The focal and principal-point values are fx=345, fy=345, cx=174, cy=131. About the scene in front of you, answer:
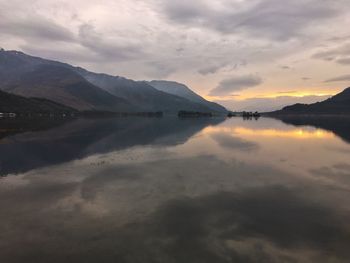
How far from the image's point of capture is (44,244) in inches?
723

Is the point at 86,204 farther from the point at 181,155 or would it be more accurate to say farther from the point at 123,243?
the point at 181,155

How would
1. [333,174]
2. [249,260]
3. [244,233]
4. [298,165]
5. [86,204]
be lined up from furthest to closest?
[298,165], [333,174], [86,204], [244,233], [249,260]

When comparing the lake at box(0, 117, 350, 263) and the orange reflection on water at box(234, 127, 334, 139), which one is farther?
the orange reflection on water at box(234, 127, 334, 139)

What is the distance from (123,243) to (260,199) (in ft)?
44.3

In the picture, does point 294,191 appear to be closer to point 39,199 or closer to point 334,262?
point 334,262

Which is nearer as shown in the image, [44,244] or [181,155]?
[44,244]

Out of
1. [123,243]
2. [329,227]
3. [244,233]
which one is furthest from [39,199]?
[329,227]

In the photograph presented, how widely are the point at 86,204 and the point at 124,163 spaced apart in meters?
19.9

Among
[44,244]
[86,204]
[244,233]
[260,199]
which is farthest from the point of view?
[260,199]

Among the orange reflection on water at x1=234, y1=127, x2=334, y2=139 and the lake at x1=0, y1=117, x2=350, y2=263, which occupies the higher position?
the lake at x1=0, y1=117, x2=350, y2=263

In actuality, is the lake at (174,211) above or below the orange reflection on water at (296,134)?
above

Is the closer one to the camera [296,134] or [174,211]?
[174,211]

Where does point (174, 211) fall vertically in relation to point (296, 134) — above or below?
above

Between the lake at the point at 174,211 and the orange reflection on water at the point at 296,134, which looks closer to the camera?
the lake at the point at 174,211
